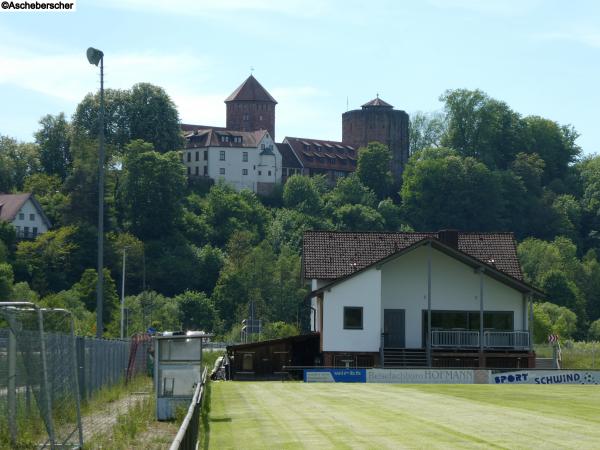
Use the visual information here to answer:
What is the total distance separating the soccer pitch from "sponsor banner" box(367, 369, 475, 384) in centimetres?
899

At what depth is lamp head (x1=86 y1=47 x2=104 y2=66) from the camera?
43281 millimetres

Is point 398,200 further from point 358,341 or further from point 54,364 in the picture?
point 54,364

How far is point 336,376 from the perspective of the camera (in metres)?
48.6

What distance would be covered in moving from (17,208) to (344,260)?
94.7 m

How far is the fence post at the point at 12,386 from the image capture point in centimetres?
1831

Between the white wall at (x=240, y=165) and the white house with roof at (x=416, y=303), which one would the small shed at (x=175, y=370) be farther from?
the white wall at (x=240, y=165)

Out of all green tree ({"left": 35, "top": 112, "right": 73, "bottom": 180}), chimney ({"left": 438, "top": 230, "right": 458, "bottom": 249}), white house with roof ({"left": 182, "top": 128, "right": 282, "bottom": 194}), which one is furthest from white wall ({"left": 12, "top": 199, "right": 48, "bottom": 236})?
chimney ({"left": 438, "top": 230, "right": 458, "bottom": 249})

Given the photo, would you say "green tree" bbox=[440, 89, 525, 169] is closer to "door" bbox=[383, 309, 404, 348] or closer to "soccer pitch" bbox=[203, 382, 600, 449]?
"door" bbox=[383, 309, 404, 348]

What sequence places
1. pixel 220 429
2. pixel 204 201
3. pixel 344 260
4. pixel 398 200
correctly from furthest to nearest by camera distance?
1. pixel 398 200
2. pixel 204 201
3. pixel 344 260
4. pixel 220 429

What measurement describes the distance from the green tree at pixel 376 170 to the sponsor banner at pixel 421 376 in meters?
147

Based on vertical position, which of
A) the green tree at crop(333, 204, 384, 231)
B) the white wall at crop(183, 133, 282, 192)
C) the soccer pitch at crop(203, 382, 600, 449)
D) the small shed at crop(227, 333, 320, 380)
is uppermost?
the white wall at crop(183, 133, 282, 192)

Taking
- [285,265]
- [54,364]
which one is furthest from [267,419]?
[285,265]

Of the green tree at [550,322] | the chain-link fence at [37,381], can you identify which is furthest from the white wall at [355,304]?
the green tree at [550,322]

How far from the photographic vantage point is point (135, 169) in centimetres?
15762
